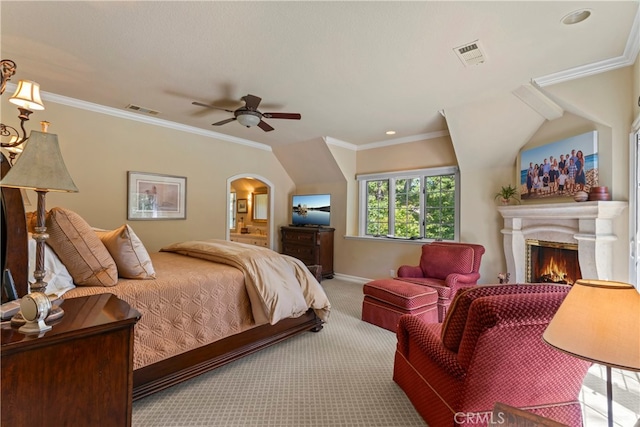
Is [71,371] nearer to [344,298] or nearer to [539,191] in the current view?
[344,298]

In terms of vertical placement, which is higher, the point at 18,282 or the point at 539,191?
the point at 539,191

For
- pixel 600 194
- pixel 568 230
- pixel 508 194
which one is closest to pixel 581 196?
pixel 600 194

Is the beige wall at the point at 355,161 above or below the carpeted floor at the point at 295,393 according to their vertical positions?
above

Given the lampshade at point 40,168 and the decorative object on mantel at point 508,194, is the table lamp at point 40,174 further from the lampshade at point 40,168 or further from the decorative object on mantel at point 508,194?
the decorative object on mantel at point 508,194

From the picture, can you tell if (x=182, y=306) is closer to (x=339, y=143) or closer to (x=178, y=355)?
(x=178, y=355)

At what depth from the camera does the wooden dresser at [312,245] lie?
563 centimetres

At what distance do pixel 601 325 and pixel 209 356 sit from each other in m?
2.35

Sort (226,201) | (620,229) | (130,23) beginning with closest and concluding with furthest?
(130,23), (620,229), (226,201)

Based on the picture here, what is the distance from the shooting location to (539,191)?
3.58 metres

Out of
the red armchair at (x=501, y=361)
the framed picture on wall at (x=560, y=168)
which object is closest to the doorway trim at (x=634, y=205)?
the framed picture on wall at (x=560, y=168)

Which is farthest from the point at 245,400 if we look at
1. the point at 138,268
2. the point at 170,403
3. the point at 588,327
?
the point at 588,327

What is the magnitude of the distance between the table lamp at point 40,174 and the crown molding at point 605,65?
3518 millimetres

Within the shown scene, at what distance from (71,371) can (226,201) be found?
4373mm

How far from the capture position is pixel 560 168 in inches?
130
